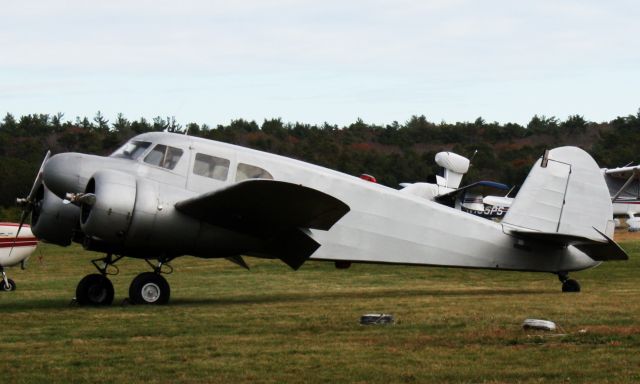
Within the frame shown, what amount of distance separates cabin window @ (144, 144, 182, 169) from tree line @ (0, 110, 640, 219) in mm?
28068

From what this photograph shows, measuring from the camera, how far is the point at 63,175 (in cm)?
1496

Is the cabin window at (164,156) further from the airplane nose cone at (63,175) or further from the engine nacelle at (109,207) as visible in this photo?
the airplane nose cone at (63,175)

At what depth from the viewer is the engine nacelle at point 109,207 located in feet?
46.7

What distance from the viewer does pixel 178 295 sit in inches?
720

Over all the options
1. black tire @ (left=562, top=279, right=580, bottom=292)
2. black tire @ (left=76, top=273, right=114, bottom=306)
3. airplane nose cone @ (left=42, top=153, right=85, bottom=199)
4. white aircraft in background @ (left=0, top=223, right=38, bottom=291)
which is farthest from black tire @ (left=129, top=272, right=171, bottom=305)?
black tire @ (left=562, top=279, right=580, bottom=292)

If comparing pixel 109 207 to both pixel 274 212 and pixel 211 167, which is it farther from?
pixel 274 212

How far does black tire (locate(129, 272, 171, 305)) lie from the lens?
15.2 meters

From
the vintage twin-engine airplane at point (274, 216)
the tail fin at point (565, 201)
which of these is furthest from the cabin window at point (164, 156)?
the tail fin at point (565, 201)

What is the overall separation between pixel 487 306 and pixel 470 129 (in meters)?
67.3

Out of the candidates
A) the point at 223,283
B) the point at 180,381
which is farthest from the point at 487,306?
the point at 223,283

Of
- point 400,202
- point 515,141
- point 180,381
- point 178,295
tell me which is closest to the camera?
point 180,381

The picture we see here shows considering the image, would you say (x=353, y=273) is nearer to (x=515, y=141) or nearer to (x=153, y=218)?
(x=153, y=218)

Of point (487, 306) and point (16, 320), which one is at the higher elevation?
point (487, 306)

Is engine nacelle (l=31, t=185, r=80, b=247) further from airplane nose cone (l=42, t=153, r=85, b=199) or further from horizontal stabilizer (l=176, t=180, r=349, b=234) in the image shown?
horizontal stabilizer (l=176, t=180, r=349, b=234)
